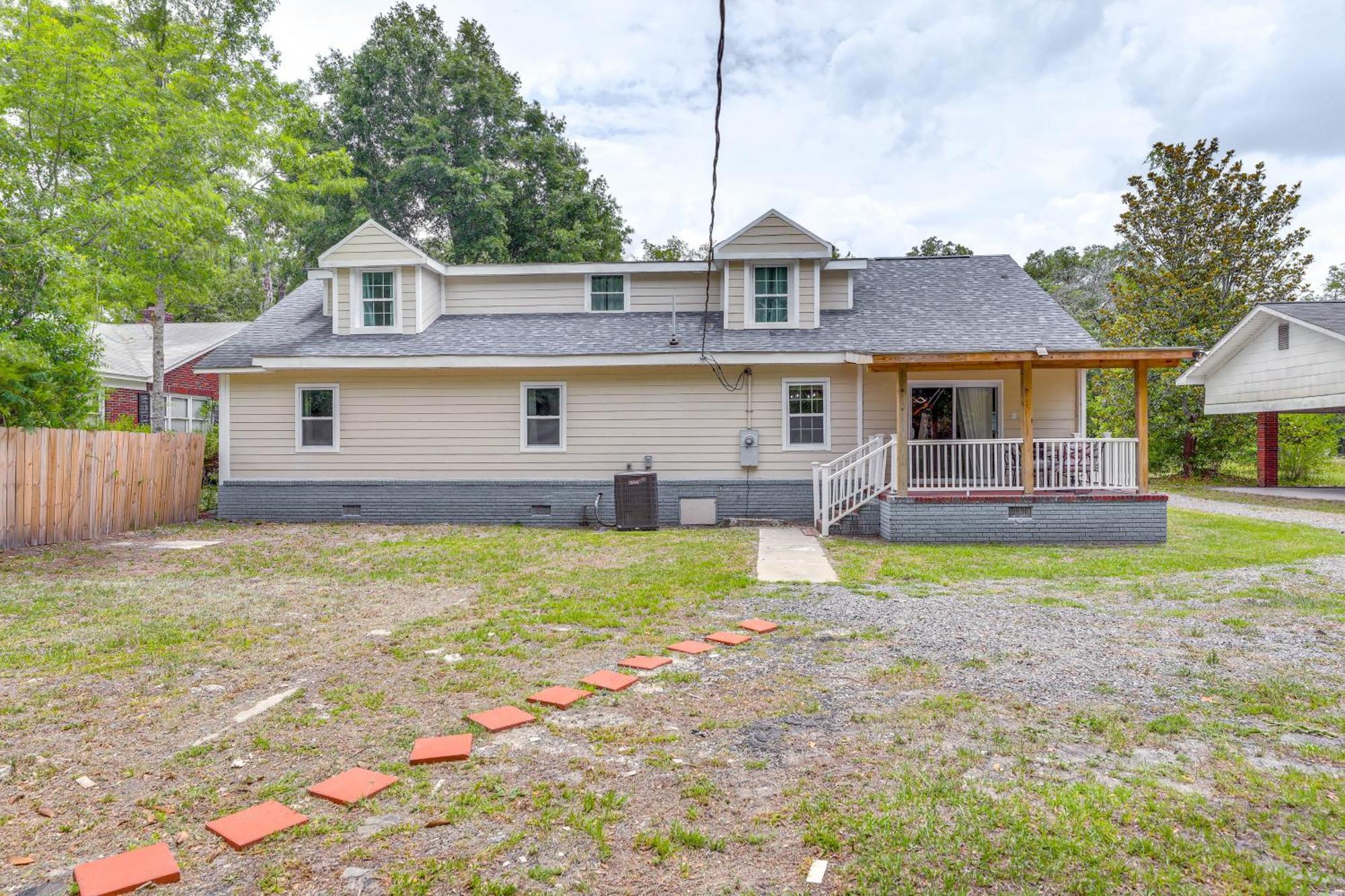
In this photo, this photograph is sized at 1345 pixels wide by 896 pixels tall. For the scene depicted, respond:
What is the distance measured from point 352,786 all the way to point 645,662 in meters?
1.94

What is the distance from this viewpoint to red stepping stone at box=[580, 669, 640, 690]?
3.98 metres

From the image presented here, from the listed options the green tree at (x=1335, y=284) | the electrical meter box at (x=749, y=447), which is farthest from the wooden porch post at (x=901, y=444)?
the green tree at (x=1335, y=284)

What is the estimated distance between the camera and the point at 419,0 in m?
24.6

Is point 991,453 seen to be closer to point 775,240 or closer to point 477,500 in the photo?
point 775,240

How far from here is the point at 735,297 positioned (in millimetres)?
12852

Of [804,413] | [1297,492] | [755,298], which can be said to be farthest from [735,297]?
[1297,492]

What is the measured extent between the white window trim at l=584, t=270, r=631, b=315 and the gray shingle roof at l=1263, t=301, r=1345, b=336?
13.8m

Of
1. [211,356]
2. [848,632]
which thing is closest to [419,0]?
[211,356]

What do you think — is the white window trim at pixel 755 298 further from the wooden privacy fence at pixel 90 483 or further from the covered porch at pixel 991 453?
the wooden privacy fence at pixel 90 483

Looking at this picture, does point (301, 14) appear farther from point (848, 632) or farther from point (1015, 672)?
point (1015, 672)

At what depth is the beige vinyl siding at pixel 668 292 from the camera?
13.6m

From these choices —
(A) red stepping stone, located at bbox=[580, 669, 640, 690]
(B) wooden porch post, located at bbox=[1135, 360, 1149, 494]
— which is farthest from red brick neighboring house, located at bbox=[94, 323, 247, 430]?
(B) wooden porch post, located at bbox=[1135, 360, 1149, 494]

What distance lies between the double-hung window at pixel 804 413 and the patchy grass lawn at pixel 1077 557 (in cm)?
233

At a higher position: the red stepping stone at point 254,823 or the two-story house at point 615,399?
the two-story house at point 615,399
